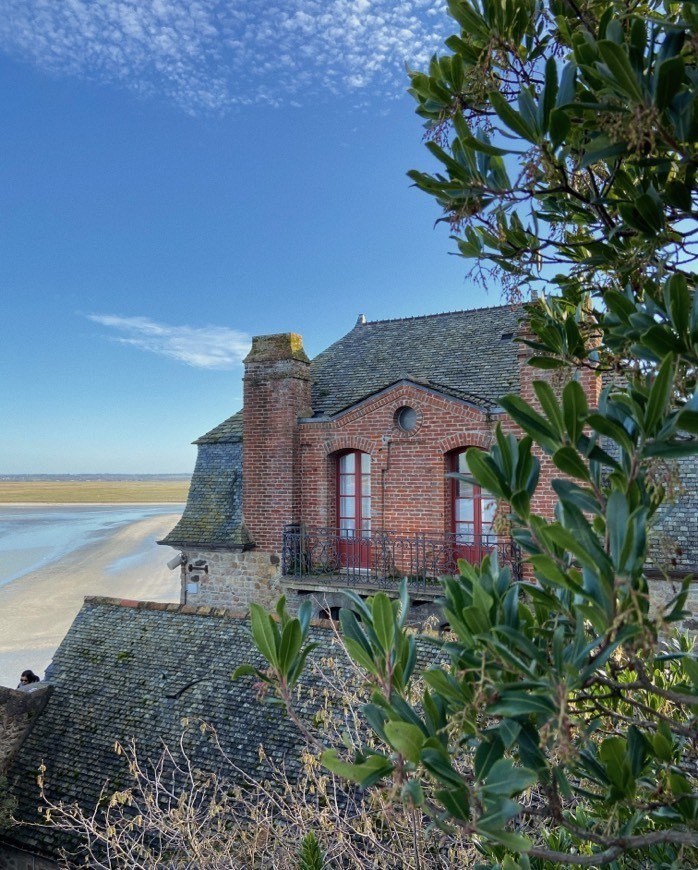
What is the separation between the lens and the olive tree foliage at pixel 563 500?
142 centimetres

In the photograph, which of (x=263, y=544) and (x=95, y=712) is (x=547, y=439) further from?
(x=263, y=544)

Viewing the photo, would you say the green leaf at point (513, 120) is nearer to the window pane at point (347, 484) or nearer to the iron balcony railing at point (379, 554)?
the iron balcony railing at point (379, 554)

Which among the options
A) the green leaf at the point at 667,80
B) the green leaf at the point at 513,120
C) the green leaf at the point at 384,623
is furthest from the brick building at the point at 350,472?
the green leaf at the point at 384,623

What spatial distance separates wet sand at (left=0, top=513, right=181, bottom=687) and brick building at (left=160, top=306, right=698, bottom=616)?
488 inches

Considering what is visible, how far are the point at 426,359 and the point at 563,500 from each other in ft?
40.1

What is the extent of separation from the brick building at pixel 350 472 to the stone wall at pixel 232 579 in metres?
0.03

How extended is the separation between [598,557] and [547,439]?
0.37 metres

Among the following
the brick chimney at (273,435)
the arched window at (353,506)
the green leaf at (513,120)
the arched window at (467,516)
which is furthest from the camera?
the brick chimney at (273,435)

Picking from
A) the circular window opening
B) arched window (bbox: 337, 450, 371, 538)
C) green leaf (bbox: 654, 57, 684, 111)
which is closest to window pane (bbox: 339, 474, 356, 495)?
arched window (bbox: 337, 450, 371, 538)

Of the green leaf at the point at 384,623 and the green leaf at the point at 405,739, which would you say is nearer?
the green leaf at the point at 405,739

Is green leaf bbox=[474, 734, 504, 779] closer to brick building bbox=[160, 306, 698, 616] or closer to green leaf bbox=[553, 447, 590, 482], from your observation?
green leaf bbox=[553, 447, 590, 482]

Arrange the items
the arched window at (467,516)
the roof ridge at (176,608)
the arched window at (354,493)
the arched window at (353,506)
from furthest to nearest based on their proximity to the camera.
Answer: the arched window at (354,493), the arched window at (353,506), the arched window at (467,516), the roof ridge at (176,608)

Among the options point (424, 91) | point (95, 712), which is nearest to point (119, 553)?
point (95, 712)

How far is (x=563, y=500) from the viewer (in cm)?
154
